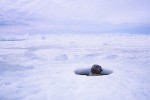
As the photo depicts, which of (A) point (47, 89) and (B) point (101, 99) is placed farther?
(A) point (47, 89)

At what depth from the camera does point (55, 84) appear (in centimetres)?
518

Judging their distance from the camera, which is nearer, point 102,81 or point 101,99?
point 101,99

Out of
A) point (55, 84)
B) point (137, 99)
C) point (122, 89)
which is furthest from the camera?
point (55, 84)

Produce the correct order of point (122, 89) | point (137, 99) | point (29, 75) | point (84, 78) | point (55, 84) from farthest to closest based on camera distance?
point (29, 75)
point (84, 78)
point (55, 84)
point (122, 89)
point (137, 99)

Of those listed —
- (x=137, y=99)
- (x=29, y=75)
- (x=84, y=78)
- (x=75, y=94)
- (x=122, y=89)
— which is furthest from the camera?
(x=29, y=75)

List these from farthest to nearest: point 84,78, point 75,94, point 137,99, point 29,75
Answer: point 29,75 → point 84,78 → point 75,94 → point 137,99

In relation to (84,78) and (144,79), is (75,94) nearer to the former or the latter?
(84,78)

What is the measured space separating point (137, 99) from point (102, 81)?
4.57ft

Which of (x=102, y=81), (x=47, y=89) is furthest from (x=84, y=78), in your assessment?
(x=47, y=89)

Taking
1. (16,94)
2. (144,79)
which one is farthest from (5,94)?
(144,79)

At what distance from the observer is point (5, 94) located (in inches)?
176

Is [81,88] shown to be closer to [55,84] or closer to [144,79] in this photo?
[55,84]

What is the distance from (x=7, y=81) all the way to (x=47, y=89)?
61.4 inches

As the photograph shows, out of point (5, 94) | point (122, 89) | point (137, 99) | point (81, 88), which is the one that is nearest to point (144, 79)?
point (122, 89)
